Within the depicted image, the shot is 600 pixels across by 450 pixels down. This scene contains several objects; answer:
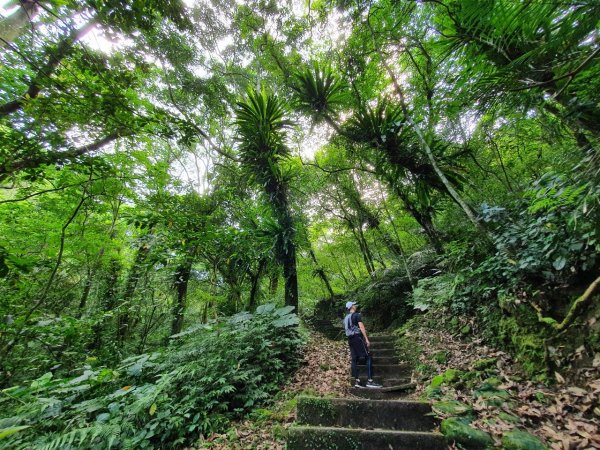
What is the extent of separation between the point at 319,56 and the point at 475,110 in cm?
692

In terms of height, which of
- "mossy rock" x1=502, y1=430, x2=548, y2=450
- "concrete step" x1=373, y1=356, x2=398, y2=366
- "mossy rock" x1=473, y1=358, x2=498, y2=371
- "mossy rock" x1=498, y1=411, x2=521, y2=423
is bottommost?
"mossy rock" x1=502, y1=430, x2=548, y2=450

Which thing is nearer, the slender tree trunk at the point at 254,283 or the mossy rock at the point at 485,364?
the mossy rock at the point at 485,364

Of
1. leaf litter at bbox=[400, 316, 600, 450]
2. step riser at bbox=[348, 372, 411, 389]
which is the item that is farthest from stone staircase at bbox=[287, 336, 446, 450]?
leaf litter at bbox=[400, 316, 600, 450]

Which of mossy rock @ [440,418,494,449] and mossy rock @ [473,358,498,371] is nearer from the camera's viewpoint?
mossy rock @ [440,418,494,449]

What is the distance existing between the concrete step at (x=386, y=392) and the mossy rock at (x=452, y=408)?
900 millimetres

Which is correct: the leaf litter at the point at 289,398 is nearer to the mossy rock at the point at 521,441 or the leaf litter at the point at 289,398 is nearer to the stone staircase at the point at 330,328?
the stone staircase at the point at 330,328

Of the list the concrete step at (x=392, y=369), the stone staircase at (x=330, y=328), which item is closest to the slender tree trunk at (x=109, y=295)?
the stone staircase at (x=330, y=328)

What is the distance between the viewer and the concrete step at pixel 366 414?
290 cm

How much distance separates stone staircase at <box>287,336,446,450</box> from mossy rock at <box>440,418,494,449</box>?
4.3 inches

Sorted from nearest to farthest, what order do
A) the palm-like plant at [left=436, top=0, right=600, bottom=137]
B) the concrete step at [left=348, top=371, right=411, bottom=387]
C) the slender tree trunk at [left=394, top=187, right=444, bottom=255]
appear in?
the palm-like plant at [left=436, top=0, right=600, bottom=137], the concrete step at [left=348, top=371, right=411, bottom=387], the slender tree trunk at [left=394, top=187, right=444, bottom=255]

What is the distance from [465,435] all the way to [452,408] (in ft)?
1.43

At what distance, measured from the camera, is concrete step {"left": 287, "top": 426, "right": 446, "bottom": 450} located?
249 cm

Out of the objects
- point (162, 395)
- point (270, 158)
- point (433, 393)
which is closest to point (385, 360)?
point (433, 393)

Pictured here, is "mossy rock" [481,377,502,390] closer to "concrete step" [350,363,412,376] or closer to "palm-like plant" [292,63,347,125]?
"concrete step" [350,363,412,376]
